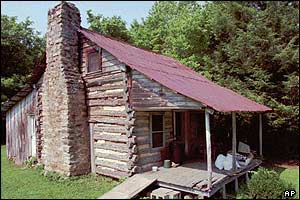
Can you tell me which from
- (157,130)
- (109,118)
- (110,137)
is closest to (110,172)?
(110,137)

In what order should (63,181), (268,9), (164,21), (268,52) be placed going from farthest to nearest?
(164,21)
(268,9)
(268,52)
(63,181)

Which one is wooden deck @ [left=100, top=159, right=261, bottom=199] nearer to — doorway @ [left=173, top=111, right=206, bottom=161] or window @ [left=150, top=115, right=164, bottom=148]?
window @ [left=150, top=115, right=164, bottom=148]

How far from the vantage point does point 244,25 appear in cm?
1911

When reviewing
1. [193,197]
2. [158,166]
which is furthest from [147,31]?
[193,197]

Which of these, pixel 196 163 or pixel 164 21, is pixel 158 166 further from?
pixel 164 21

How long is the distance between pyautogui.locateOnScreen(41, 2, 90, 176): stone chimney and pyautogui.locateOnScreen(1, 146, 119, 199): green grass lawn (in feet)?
1.89

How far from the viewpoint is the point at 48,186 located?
10.1 metres

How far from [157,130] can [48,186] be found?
443cm

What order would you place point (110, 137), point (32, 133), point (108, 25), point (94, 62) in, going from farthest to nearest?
point (108, 25), point (32, 133), point (94, 62), point (110, 137)

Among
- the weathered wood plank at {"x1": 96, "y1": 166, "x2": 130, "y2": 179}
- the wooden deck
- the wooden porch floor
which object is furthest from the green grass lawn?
the wooden porch floor

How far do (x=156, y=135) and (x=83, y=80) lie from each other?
12.2 ft

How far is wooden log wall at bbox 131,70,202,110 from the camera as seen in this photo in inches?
379

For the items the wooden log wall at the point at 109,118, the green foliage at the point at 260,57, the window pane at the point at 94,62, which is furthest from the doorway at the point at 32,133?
the green foliage at the point at 260,57

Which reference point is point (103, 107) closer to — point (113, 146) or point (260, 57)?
point (113, 146)
